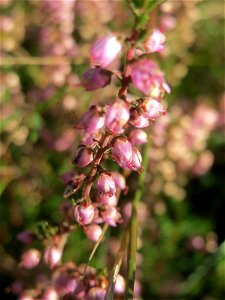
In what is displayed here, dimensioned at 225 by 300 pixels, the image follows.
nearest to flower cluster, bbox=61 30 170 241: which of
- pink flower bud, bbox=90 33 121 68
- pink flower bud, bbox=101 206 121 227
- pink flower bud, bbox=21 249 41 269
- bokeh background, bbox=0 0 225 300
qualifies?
pink flower bud, bbox=90 33 121 68

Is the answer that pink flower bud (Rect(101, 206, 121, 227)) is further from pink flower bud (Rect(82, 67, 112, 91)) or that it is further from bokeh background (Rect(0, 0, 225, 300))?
bokeh background (Rect(0, 0, 225, 300))

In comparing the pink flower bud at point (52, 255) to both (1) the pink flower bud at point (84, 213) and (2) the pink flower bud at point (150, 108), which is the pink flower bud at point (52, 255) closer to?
(1) the pink flower bud at point (84, 213)

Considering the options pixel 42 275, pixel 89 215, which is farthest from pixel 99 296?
pixel 42 275

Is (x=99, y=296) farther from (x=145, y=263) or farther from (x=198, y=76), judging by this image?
(x=198, y=76)

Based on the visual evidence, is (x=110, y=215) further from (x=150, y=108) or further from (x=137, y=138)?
(x=150, y=108)

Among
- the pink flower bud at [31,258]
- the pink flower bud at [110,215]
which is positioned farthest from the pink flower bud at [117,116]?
the pink flower bud at [31,258]

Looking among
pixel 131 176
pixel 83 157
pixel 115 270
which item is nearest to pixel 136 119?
pixel 83 157
